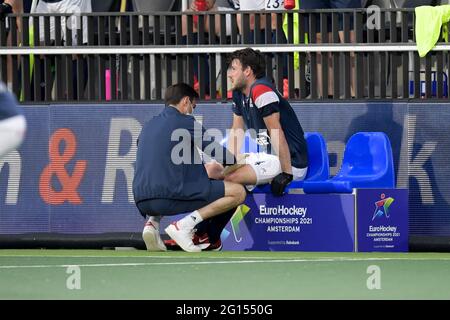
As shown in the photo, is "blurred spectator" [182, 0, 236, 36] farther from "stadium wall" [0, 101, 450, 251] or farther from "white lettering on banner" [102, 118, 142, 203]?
"white lettering on banner" [102, 118, 142, 203]

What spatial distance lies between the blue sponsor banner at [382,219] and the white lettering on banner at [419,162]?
0.53 metres

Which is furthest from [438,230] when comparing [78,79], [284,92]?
[78,79]

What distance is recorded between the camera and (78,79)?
13.5m

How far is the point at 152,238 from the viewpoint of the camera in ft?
39.6

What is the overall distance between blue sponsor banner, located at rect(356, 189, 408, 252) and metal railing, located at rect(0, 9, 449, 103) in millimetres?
1166

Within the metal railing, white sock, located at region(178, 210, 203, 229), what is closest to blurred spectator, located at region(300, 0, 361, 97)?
the metal railing

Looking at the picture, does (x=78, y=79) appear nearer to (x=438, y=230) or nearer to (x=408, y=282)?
(x=438, y=230)

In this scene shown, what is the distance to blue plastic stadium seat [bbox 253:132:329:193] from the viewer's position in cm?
1258

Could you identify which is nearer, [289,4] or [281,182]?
[281,182]

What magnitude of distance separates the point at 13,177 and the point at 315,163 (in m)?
2.94

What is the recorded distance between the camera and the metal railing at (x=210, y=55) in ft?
42.8

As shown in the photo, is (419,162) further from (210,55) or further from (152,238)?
(152,238)

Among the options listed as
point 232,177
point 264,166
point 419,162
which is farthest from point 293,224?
point 419,162

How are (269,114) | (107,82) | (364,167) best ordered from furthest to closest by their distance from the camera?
(107,82) < (364,167) < (269,114)
